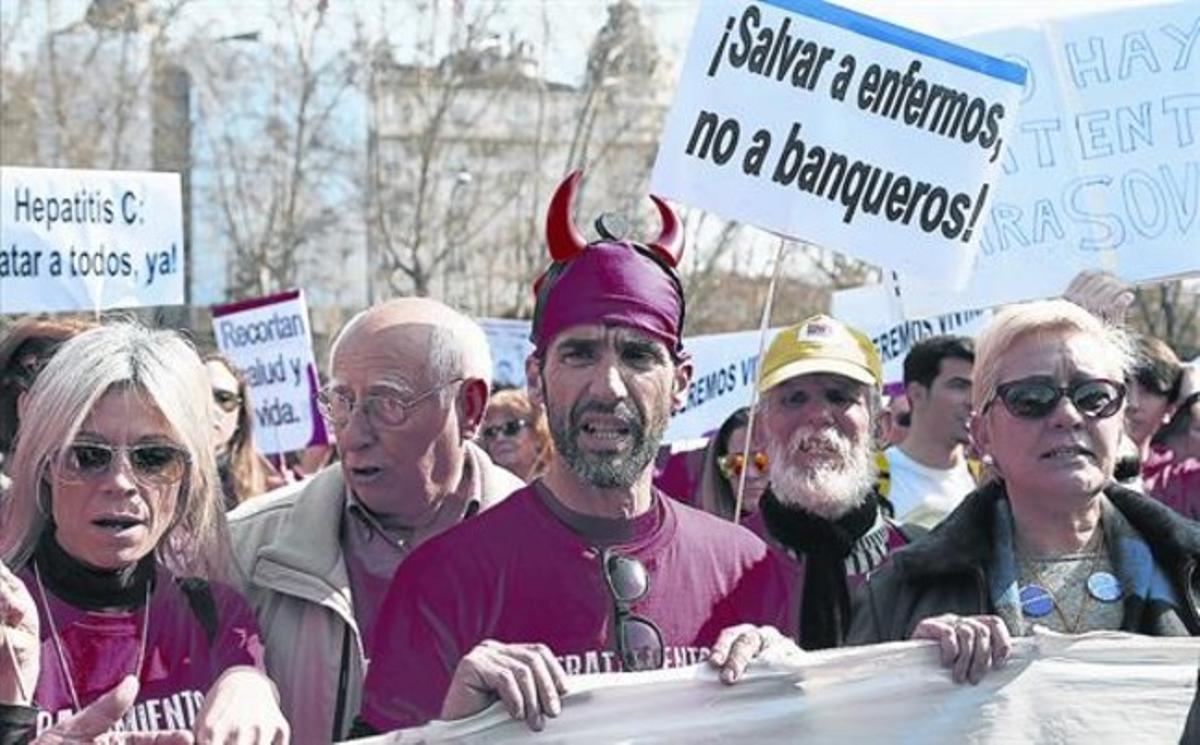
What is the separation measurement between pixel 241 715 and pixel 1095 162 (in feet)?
15.0

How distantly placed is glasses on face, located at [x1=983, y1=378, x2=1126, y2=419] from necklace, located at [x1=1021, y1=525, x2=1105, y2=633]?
9.8 inches

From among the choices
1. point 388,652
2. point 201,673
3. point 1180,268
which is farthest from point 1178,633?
point 1180,268

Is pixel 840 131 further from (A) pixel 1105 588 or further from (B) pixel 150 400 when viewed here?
(B) pixel 150 400

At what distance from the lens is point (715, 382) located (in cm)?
992

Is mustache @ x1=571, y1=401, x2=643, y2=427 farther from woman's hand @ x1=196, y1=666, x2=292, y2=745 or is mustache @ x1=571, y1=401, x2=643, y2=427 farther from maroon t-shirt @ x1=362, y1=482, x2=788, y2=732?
woman's hand @ x1=196, y1=666, x2=292, y2=745

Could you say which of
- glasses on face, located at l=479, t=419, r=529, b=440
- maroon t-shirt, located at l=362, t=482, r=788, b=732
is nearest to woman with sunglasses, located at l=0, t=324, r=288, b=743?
maroon t-shirt, located at l=362, t=482, r=788, b=732

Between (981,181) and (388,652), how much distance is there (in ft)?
8.05

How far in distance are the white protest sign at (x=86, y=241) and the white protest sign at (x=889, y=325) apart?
2906 millimetres

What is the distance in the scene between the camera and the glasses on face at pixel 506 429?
27.1 feet

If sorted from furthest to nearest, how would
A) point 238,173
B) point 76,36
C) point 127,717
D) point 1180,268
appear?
point 238,173
point 76,36
point 1180,268
point 127,717

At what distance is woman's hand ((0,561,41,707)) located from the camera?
3.46 m

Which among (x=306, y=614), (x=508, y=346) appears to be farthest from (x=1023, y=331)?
(x=508, y=346)

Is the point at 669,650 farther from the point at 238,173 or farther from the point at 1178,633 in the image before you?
the point at 238,173

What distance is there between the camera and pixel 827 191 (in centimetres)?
580
